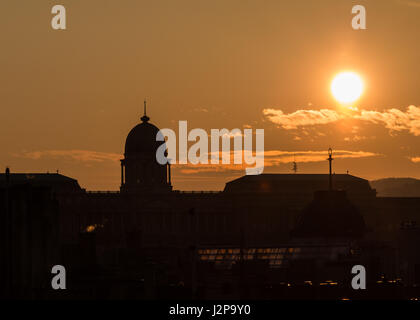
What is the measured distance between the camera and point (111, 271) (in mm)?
115625

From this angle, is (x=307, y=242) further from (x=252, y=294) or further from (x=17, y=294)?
(x=17, y=294)

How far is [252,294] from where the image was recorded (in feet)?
366

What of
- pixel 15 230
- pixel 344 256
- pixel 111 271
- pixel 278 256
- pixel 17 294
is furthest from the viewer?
pixel 278 256

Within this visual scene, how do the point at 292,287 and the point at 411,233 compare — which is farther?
the point at 411,233

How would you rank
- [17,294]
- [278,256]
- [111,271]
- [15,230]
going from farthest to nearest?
1. [278,256]
2. [111,271]
3. [15,230]
4. [17,294]

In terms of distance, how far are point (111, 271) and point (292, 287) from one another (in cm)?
1638

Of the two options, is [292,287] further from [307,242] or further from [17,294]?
[307,242]

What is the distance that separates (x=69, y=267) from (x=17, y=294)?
807 inches

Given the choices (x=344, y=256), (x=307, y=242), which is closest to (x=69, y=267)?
(x=344, y=256)

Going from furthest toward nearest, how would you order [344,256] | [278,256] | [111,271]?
1. [278,256]
2. [344,256]
3. [111,271]
